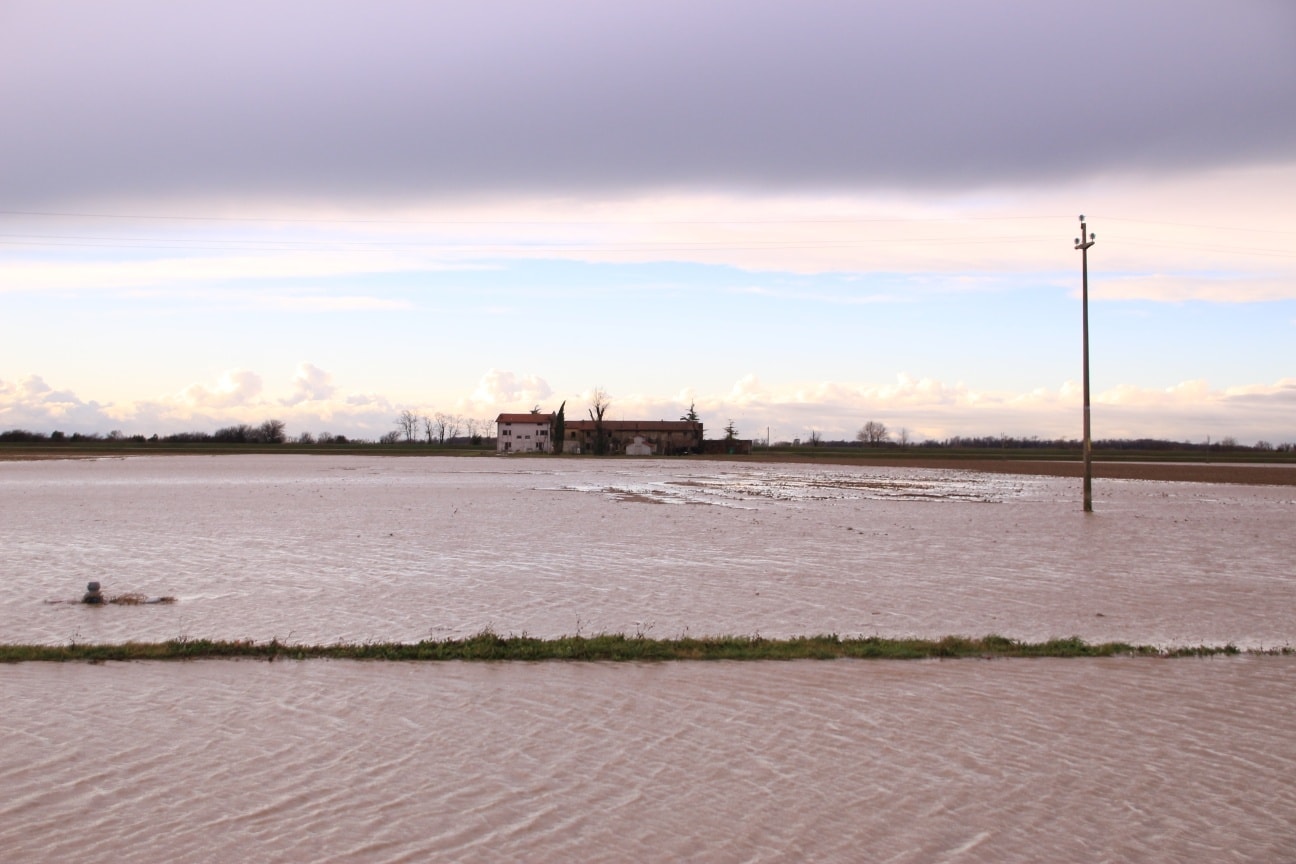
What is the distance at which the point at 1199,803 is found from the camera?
253 inches

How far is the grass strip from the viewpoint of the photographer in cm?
1030

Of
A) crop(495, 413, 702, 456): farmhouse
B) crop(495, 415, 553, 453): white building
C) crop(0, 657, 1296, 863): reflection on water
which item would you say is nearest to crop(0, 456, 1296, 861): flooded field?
crop(0, 657, 1296, 863): reflection on water

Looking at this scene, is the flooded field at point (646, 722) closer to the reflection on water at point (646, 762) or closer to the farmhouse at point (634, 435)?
the reflection on water at point (646, 762)

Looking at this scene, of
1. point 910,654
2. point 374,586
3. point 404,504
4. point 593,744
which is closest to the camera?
point 593,744

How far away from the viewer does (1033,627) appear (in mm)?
12672

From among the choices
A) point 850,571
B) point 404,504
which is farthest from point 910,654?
point 404,504

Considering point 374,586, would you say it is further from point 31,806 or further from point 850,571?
point 31,806

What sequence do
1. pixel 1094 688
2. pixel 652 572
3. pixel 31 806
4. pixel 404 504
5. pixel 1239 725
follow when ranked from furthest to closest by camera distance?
pixel 404 504
pixel 652 572
pixel 1094 688
pixel 1239 725
pixel 31 806

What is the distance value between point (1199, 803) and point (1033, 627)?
6.38 metres

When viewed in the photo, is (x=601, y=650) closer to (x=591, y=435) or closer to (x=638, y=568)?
(x=638, y=568)

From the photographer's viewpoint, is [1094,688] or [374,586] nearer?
[1094,688]

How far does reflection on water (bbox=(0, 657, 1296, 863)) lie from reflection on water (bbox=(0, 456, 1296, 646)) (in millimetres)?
2439

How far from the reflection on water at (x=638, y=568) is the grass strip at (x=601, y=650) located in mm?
877

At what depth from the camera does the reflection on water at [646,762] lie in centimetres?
581
